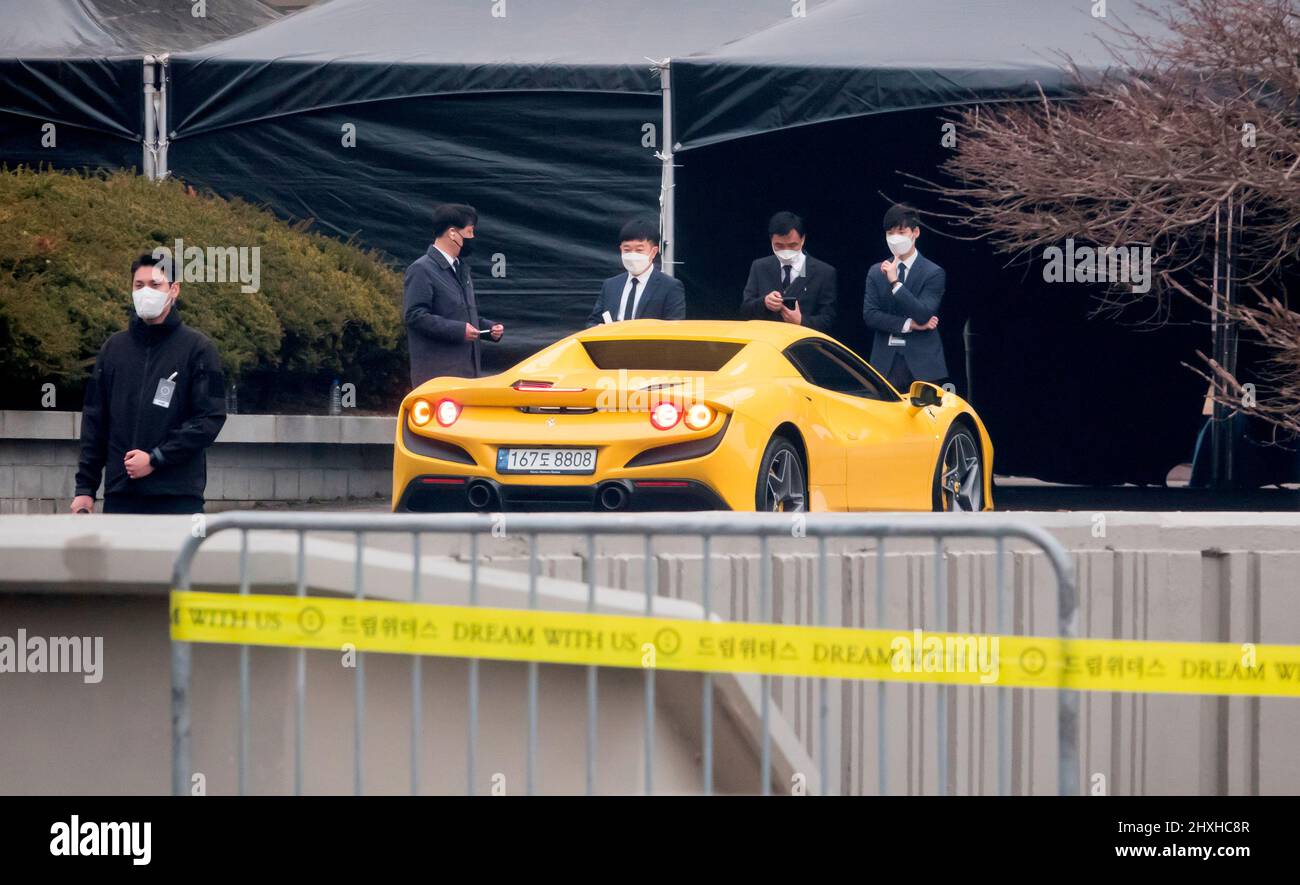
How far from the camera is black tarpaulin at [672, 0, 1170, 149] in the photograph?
14578 mm

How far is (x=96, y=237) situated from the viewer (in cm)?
1405

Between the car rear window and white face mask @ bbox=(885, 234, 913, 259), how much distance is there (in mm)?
3252

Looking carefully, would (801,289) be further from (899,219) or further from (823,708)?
(823,708)

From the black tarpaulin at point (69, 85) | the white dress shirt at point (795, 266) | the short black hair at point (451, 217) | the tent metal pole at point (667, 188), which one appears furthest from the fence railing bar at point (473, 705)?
the black tarpaulin at point (69, 85)

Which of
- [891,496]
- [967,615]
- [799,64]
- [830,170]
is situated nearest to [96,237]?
[799,64]

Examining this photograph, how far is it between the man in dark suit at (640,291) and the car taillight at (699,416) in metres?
3.11

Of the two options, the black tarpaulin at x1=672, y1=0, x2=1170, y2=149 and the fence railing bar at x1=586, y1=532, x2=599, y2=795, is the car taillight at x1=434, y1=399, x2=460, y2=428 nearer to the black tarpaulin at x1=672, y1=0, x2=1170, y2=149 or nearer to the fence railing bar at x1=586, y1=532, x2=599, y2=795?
the fence railing bar at x1=586, y1=532, x2=599, y2=795

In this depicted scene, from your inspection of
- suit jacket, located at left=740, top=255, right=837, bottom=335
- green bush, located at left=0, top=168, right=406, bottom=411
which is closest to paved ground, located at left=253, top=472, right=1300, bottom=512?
green bush, located at left=0, top=168, right=406, bottom=411

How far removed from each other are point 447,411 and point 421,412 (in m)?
0.15

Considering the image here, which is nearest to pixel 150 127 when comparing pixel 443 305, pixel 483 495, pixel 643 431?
pixel 443 305

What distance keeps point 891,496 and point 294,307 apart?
566cm

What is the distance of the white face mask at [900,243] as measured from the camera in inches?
522

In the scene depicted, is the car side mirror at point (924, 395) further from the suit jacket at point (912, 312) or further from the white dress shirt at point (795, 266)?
the white dress shirt at point (795, 266)
